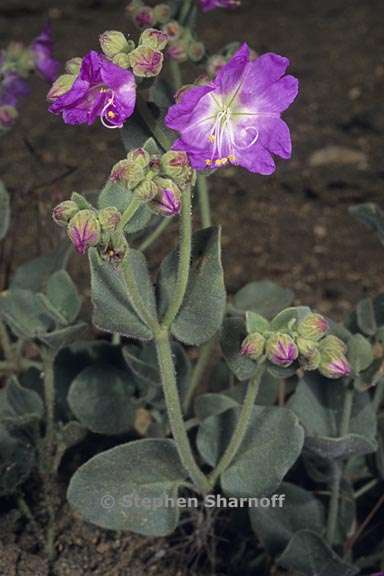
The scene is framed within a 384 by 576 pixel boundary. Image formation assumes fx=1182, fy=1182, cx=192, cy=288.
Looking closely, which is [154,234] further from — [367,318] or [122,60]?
[122,60]

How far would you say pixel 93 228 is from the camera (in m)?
1.68

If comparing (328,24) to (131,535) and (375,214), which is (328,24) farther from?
(131,535)

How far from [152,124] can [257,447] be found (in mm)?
602

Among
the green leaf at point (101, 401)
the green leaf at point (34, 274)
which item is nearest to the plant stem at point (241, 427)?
the green leaf at point (101, 401)

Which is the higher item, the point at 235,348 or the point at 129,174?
the point at 129,174

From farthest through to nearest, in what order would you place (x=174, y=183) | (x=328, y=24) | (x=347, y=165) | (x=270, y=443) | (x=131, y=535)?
(x=328, y=24)
(x=347, y=165)
(x=131, y=535)
(x=270, y=443)
(x=174, y=183)

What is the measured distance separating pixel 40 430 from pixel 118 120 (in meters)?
0.80

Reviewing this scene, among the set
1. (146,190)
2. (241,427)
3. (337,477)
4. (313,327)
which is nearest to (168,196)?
(146,190)

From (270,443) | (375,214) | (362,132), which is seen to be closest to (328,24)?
(362,132)

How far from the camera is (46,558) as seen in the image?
2.14 metres

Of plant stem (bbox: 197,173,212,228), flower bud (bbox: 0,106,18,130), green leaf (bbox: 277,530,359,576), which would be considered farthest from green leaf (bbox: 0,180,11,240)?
green leaf (bbox: 277,530,359,576)

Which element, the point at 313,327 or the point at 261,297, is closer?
the point at 313,327

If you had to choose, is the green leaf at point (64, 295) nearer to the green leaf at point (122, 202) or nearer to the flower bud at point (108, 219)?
the green leaf at point (122, 202)

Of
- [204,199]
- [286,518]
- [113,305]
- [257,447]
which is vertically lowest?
[286,518]
